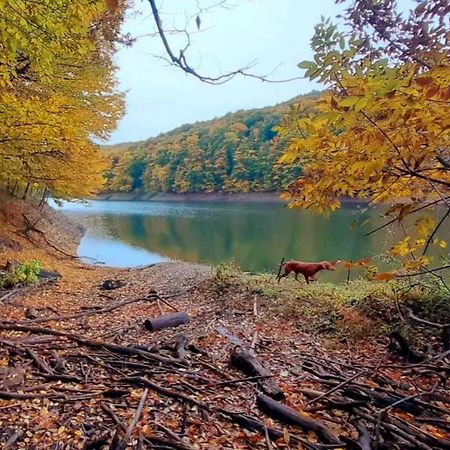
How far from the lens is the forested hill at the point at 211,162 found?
49.6 meters

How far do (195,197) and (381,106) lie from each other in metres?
55.2

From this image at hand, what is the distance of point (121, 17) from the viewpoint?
990cm

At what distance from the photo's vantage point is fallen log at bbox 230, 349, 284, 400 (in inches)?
117

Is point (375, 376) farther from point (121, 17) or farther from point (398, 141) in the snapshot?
point (121, 17)

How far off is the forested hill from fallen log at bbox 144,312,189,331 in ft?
134

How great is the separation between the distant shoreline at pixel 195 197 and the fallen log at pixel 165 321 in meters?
39.3

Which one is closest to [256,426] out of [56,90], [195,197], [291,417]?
[291,417]

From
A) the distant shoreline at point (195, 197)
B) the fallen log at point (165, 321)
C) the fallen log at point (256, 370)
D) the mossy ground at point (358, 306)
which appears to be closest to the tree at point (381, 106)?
the fallen log at point (256, 370)

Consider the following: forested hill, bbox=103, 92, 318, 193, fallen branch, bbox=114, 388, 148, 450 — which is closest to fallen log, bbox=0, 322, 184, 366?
fallen branch, bbox=114, 388, 148, 450

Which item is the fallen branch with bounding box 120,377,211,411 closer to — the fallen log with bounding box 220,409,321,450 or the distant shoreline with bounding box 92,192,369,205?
the fallen log with bounding box 220,409,321,450

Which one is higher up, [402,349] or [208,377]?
[402,349]

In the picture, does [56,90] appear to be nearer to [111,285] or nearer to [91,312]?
[111,285]

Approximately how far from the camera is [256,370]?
329 cm

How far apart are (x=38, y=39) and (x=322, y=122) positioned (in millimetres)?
3269
